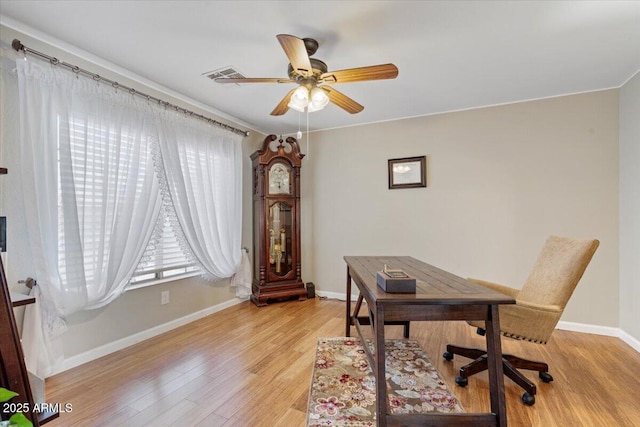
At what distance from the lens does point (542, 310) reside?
1.72 m

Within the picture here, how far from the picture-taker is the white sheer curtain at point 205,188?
8.78 feet

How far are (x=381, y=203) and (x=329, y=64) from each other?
1912 mm

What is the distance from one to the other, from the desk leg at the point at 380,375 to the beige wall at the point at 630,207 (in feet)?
8.68

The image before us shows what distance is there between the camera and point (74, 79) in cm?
203

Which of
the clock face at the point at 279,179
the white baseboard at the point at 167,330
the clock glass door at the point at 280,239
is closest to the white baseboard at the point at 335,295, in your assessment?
the clock glass door at the point at 280,239

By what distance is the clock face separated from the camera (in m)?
3.67

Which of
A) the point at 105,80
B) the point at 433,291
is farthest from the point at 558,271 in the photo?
the point at 105,80

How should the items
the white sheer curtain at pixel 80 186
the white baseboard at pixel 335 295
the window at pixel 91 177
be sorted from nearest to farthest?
the white sheer curtain at pixel 80 186, the window at pixel 91 177, the white baseboard at pixel 335 295

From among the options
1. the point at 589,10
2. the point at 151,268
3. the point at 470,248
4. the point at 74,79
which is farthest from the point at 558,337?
the point at 74,79

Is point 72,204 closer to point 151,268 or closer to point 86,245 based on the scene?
point 86,245

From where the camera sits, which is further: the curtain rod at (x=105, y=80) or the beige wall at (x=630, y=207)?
the beige wall at (x=630, y=207)

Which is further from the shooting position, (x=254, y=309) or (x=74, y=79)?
(x=254, y=309)

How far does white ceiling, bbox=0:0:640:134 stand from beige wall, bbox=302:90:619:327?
0.43 m

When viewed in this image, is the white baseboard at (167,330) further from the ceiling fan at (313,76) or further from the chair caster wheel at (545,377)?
the ceiling fan at (313,76)
